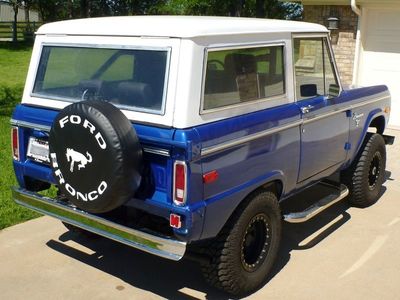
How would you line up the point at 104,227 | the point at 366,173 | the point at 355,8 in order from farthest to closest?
the point at 355,8 < the point at 366,173 < the point at 104,227

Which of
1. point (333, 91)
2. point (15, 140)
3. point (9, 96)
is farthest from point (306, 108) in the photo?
point (9, 96)

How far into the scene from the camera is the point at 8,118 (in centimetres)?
940

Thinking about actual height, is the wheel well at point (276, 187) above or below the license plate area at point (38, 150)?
below

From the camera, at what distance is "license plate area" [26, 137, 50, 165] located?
391 centimetres

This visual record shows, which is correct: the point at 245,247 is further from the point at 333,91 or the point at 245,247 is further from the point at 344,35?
the point at 344,35

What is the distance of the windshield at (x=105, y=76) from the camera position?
11.2 feet

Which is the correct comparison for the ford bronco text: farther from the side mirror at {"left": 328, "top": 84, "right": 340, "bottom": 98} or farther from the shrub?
Result: the shrub

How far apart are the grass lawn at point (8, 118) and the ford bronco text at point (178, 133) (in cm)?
108

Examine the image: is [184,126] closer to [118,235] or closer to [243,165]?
[243,165]

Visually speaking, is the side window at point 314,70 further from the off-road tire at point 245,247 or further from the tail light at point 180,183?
the tail light at point 180,183

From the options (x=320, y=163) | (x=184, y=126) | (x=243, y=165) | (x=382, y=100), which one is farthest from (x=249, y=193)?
(x=382, y=100)

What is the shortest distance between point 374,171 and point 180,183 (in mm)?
3280

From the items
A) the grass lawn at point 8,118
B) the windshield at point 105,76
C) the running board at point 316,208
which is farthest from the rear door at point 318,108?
the grass lawn at point 8,118

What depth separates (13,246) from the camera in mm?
4551
